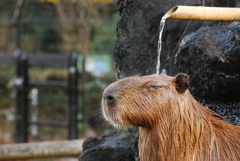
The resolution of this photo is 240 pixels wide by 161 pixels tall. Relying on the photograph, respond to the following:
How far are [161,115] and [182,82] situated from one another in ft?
0.74

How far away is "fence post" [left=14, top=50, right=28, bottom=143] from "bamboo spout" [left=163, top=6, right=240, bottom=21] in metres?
7.14

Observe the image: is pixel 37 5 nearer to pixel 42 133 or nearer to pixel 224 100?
pixel 42 133

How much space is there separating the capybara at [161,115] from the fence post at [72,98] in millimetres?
6683

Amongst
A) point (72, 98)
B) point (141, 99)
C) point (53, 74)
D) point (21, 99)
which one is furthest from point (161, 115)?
point (53, 74)

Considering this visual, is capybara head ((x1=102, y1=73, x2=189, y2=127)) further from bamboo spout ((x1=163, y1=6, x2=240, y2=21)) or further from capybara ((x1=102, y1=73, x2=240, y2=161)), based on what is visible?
bamboo spout ((x1=163, y1=6, x2=240, y2=21))

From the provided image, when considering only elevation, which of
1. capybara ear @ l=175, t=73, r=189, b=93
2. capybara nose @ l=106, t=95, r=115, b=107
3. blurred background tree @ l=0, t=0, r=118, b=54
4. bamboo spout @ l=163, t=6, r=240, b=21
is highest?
blurred background tree @ l=0, t=0, r=118, b=54

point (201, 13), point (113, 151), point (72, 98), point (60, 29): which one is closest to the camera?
point (201, 13)

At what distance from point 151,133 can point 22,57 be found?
24.4 feet

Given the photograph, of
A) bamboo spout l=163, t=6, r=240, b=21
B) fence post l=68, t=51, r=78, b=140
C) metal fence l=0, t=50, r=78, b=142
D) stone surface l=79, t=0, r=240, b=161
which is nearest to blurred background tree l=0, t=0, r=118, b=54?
metal fence l=0, t=50, r=78, b=142

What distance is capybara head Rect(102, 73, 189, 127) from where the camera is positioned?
93.1 inches

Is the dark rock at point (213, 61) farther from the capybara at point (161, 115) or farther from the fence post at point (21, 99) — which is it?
the fence post at point (21, 99)

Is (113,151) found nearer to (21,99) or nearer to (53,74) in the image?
(21,99)

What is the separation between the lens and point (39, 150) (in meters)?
6.61

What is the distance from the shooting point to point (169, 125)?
242 centimetres
